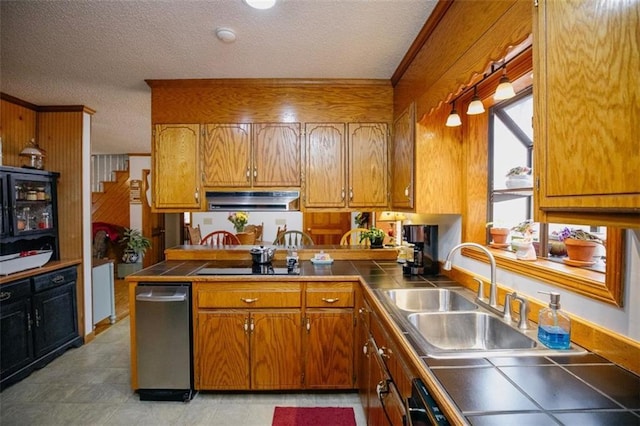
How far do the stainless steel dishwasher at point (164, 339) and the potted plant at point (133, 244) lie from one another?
4242 millimetres

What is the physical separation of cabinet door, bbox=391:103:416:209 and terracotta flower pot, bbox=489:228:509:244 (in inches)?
21.3

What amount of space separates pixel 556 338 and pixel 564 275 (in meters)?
0.29

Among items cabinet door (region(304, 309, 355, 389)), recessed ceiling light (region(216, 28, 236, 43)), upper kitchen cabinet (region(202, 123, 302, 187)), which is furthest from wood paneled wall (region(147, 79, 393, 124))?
cabinet door (region(304, 309, 355, 389))

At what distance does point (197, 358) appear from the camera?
231cm

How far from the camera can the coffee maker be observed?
2322 mm

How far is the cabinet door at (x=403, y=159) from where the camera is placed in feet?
7.43

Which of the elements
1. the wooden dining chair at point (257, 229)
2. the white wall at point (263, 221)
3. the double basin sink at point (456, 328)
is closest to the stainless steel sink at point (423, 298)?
the double basin sink at point (456, 328)

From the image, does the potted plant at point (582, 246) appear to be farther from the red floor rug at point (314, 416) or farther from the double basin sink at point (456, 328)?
the red floor rug at point (314, 416)

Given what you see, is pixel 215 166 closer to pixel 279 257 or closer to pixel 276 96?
pixel 276 96

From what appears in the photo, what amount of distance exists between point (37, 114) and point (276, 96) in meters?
2.49

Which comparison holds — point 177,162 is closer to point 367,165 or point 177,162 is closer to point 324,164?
A: point 324,164

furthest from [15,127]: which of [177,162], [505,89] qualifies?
[505,89]

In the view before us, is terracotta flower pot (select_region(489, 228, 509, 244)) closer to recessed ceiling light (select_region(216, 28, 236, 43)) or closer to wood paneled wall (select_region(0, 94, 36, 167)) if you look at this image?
recessed ceiling light (select_region(216, 28, 236, 43))

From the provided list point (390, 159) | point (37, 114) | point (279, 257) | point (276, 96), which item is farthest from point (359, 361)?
point (37, 114)
